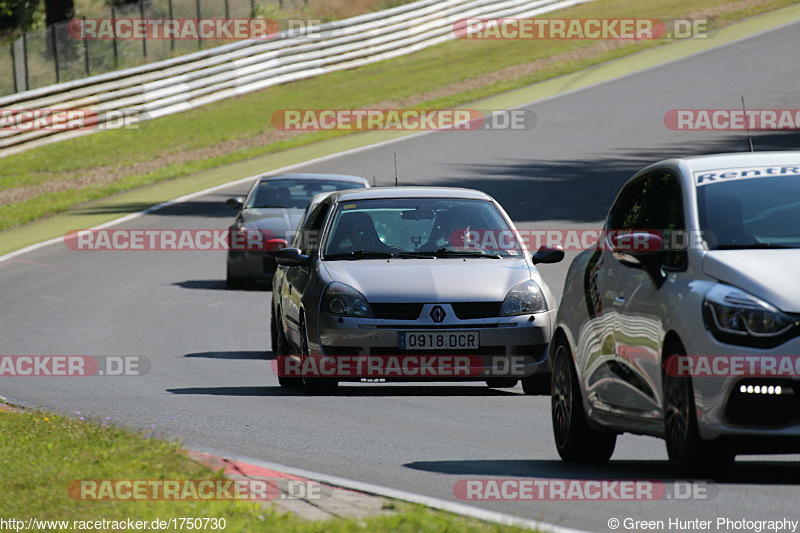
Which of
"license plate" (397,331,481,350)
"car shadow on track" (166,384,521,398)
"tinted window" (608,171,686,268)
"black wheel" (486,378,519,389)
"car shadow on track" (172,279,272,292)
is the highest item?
"tinted window" (608,171,686,268)

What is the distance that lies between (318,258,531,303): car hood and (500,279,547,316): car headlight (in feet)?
0.18

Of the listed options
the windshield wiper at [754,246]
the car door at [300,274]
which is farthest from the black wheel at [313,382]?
the windshield wiper at [754,246]

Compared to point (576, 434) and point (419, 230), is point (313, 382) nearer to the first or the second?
point (419, 230)

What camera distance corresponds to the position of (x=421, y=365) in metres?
11.7

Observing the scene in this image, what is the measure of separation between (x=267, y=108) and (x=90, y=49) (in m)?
4.92

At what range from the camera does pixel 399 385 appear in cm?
1352

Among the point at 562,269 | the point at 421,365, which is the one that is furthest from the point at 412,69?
the point at 421,365

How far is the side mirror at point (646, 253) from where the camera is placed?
771 cm

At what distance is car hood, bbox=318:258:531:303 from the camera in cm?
1173

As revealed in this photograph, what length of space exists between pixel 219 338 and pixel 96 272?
23.3 feet

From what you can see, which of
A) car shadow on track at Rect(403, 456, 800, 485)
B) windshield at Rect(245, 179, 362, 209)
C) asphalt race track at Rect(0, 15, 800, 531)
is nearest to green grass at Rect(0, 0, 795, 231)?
asphalt race track at Rect(0, 15, 800, 531)

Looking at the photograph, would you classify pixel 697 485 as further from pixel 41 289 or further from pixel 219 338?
pixel 41 289

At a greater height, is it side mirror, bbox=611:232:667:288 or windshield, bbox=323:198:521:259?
side mirror, bbox=611:232:667:288

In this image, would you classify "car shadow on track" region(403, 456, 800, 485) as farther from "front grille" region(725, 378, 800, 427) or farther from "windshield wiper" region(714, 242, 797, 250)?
"windshield wiper" region(714, 242, 797, 250)
